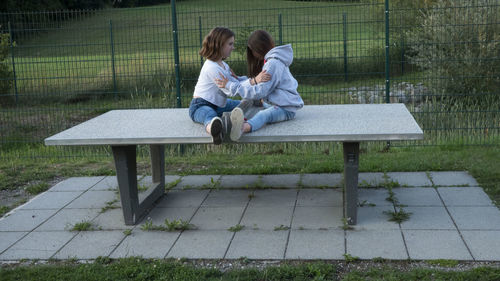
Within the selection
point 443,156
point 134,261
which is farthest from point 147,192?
point 443,156

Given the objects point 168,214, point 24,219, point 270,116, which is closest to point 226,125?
point 270,116

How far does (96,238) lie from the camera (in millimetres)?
4852

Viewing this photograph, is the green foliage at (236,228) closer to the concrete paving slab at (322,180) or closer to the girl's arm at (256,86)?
the girl's arm at (256,86)

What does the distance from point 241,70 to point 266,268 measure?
592 cm

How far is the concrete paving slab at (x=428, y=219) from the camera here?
15.5 feet

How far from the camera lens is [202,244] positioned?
181 inches

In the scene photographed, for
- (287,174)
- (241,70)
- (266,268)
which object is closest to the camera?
(266,268)

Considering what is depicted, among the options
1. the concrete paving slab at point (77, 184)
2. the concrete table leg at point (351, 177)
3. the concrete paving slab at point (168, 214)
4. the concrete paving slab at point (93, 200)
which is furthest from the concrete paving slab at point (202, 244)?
the concrete paving slab at point (77, 184)

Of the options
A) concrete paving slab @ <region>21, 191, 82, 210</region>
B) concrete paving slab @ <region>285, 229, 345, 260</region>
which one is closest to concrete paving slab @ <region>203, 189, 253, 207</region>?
concrete paving slab @ <region>285, 229, 345, 260</region>

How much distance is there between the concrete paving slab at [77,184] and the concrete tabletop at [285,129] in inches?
37.1

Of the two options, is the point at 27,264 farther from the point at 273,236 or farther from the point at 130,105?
the point at 130,105

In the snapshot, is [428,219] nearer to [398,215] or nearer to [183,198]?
[398,215]

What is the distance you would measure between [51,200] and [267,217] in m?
2.34

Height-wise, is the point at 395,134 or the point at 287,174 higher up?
the point at 395,134
